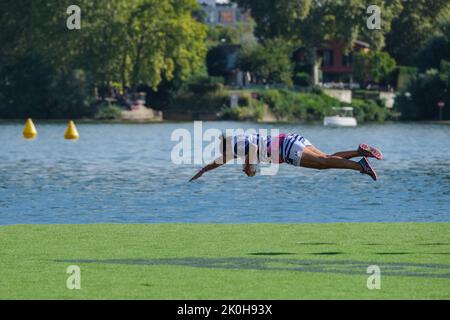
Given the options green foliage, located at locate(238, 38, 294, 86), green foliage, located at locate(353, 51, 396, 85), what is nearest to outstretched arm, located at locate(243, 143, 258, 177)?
green foliage, located at locate(238, 38, 294, 86)

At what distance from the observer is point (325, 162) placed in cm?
2305

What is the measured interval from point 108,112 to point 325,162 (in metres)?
99.1

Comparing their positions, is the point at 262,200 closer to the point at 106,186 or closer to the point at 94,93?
the point at 106,186

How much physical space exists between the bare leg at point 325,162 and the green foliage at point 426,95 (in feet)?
312

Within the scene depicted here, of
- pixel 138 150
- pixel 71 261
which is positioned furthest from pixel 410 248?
pixel 138 150

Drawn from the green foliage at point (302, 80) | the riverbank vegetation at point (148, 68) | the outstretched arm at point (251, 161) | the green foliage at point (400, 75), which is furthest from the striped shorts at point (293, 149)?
the green foliage at point (302, 80)

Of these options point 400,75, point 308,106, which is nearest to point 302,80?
point 400,75

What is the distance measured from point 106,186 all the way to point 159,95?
271ft

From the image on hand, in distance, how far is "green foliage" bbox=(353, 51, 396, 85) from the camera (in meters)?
135

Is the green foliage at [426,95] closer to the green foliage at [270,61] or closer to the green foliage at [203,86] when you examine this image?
the green foliage at [270,61]

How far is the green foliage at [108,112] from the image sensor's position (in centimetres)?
12112

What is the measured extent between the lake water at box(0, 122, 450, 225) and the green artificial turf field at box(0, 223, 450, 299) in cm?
646

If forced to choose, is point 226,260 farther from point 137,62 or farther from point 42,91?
point 137,62

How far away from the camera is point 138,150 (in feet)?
235
